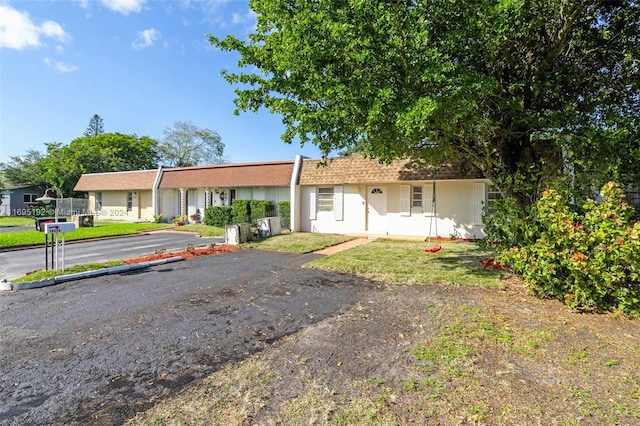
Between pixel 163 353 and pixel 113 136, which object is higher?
pixel 113 136

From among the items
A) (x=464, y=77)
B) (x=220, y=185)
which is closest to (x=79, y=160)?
(x=220, y=185)

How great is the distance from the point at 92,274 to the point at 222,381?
6553 mm

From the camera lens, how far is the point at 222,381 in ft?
10.4

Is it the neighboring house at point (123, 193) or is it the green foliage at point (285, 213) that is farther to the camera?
the neighboring house at point (123, 193)

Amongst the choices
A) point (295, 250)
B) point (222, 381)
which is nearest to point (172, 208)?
point (295, 250)

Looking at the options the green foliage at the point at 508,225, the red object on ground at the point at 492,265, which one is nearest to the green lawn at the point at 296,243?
the red object on ground at the point at 492,265

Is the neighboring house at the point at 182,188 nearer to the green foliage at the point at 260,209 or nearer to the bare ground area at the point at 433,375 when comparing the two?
the green foliage at the point at 260,209

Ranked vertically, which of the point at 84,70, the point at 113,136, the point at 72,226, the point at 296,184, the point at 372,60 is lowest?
the point at 72,226

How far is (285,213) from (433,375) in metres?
14.5

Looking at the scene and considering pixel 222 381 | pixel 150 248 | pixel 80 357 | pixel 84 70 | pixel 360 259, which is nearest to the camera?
pixel 222 381

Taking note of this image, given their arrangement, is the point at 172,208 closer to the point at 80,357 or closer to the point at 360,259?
the point at 360,259

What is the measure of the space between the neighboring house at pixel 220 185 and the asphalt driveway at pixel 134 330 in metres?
10.3

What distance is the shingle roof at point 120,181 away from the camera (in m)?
24.2

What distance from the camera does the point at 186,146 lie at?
1884 inches
